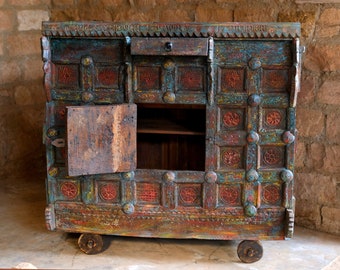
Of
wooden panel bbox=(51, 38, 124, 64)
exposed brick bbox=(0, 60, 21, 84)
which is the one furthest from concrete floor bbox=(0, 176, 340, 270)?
exposed brick bbox=(0, 60, 21, 84)

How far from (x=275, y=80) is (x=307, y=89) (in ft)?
1.79

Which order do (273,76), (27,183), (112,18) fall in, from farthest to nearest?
(27,183) → (112,18) → (273,76)

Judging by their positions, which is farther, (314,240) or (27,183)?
(27,183)

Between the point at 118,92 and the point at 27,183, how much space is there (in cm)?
156

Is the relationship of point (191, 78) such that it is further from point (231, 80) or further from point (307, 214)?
point (307, 214)

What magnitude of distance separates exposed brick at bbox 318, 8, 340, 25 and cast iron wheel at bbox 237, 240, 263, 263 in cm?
124

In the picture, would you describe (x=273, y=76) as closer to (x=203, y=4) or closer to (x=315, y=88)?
(x=315, y=88)

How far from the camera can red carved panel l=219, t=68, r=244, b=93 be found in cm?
253

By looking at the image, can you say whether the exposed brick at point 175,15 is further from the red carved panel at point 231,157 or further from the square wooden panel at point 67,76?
the red carved panel at point 231,157

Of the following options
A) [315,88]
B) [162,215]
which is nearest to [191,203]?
[162,215]

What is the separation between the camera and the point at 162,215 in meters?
2.68

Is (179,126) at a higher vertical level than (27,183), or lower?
higher

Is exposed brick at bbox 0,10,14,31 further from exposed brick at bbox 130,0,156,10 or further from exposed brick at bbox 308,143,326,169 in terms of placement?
exposed brick at bbox 308,143,326,169

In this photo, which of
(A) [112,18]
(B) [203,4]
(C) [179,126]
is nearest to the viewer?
(C) [179,126]
